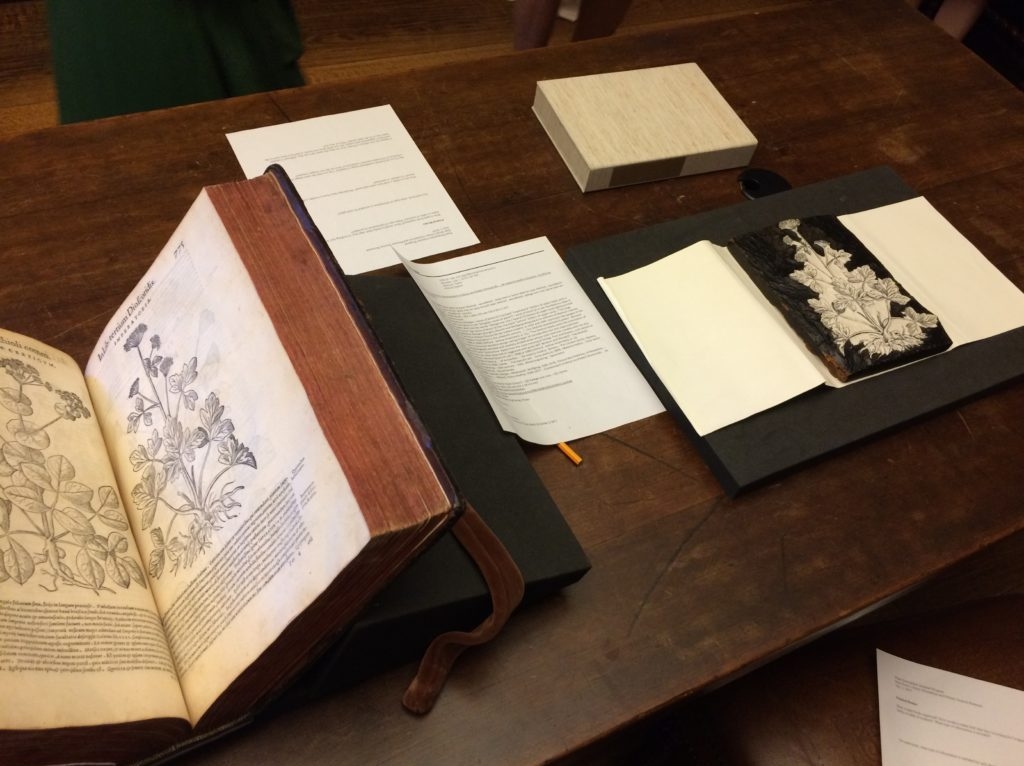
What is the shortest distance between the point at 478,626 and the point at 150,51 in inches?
38.3

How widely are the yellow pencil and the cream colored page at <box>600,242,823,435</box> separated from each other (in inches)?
4.9

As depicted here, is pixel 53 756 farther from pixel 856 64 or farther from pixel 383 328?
pixel 856 64

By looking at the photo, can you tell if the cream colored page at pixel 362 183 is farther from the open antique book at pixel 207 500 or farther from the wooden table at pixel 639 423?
the open antique book at pixel 207 500

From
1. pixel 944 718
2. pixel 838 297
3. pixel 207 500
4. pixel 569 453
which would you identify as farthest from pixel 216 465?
pixel 944 718

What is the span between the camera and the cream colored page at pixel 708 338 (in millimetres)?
847

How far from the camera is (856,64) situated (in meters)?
1.30

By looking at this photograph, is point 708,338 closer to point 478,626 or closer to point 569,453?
point 569,453

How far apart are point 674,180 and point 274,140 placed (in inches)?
19.9

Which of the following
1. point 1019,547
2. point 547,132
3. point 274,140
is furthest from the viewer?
point 1019,547

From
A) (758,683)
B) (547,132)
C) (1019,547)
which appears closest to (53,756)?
(758,683)

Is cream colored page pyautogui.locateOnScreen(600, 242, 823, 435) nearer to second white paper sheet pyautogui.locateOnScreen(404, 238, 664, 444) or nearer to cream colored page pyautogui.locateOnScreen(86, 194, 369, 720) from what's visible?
second white paper sheet pyautogui.locateOnScreen(404, 238, 664, 444)

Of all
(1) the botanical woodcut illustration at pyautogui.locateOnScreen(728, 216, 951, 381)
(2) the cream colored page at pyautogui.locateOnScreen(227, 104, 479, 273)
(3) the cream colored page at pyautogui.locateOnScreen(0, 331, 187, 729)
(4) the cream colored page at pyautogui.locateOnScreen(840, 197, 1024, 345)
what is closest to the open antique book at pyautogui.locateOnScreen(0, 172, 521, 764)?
(3) the cream colored page at pyautogui.locateOnScreen(0, 331, 187, 729)

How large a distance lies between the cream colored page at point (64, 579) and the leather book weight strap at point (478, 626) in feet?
0.58

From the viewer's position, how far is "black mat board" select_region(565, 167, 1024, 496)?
2.68ft
